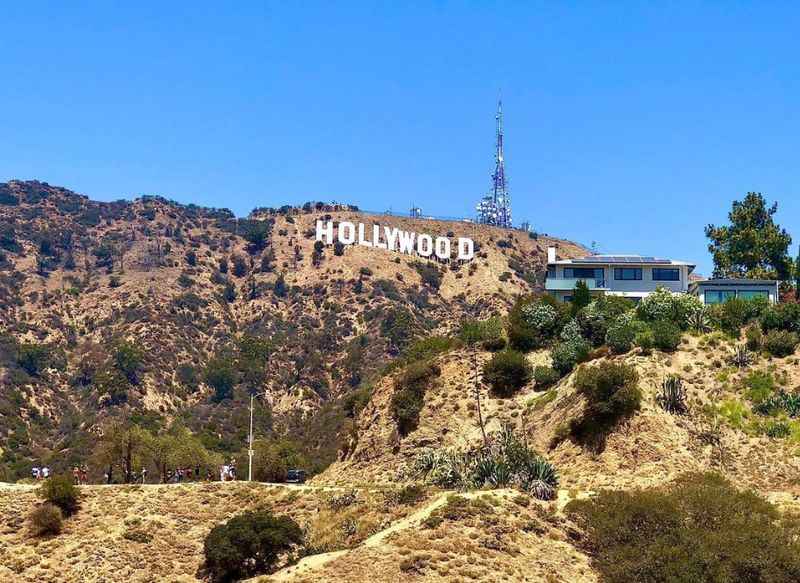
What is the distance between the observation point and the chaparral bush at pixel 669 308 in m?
85.7

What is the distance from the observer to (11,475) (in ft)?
378

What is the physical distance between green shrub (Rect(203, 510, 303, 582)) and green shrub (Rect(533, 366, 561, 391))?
84.0 feet

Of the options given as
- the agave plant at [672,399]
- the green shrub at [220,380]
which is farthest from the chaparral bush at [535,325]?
the green shrub at [220,380]

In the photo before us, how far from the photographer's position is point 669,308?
86.3 metres

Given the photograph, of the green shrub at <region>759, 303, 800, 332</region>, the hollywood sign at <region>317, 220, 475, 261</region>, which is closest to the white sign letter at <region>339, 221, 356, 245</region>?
the hollywood sign at <region>317, 220, 475, 261</region>

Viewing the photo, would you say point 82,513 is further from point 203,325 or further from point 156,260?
point 156,260

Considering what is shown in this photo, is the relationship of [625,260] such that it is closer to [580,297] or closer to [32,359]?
[580,297]

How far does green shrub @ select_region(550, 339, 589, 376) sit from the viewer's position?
85.6 m

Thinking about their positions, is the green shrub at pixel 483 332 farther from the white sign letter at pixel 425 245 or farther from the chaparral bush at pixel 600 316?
the white sign letter at pixel 425 245

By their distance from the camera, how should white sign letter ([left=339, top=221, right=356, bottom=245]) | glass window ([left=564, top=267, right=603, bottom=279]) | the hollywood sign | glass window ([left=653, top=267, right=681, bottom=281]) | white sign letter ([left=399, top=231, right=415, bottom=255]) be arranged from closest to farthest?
glass window ([left=653, top=267, right=681, bottom=281]), glass window ([left=564, top=267, right=603, bottom=279]), the hollywood sign, white sign letter ([left=399, top=231, right=415, bottom=255]), white sign letter ([left=339, top=221, right=356, bottom=245])

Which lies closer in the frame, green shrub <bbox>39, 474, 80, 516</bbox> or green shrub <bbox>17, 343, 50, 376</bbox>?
green shrub <bbox>39, 474, 80, 516</bbox>

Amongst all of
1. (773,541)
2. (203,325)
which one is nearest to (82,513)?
(773,541)

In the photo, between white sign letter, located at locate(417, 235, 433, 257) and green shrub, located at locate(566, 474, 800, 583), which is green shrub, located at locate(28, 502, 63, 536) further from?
white sign letter, located at locate(417, 235, 433, 257)

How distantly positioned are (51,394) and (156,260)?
4311cm
